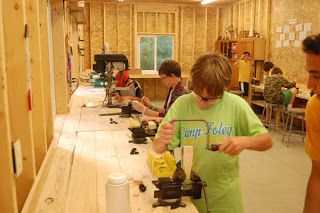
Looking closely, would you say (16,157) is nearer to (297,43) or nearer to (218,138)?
(218,138)

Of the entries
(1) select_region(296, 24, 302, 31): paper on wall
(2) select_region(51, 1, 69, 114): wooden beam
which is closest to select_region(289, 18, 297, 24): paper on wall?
(1) select_region(296, 24, 302, 31): paper on wall

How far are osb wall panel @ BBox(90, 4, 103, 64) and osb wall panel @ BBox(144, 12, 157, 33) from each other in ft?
5.15

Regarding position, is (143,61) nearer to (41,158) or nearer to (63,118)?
(63,118)

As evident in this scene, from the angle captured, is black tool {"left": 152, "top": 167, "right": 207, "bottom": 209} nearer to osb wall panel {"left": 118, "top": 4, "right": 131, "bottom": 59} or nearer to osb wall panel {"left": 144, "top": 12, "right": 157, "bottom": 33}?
osb wall panel {"left": 118, "top": 4, "right": 131, "bottom": 59}

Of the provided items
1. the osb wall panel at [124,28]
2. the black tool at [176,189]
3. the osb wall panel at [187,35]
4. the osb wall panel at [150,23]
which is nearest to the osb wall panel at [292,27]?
the osb wall panel at [187,35]

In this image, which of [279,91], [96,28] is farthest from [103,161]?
[96,28]

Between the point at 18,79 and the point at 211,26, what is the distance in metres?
11.4

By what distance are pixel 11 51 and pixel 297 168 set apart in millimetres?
4253

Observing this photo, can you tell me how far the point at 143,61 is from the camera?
40.3ft

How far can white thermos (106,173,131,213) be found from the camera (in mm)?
1333

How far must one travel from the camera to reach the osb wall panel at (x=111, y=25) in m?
11.5

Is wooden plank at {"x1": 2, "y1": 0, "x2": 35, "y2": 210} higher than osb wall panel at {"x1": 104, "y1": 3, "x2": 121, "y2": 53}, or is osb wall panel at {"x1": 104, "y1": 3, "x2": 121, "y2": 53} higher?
osb wall panel at {"x1": 104, "y1": 3, "x2": 121, "y2": 53}

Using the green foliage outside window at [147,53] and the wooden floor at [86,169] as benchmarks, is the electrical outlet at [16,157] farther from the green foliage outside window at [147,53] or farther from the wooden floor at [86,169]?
the green foliage outside window at [147,53]

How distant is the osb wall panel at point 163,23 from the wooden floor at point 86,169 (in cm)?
878
